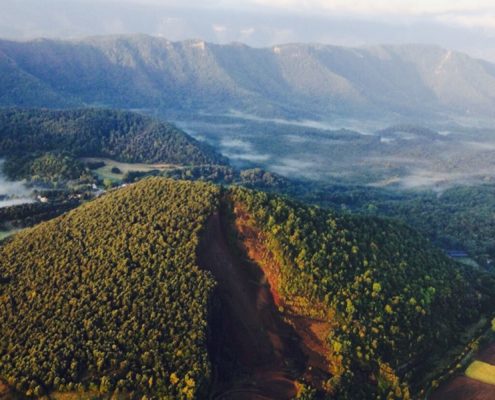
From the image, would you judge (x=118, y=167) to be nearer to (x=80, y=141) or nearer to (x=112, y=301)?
(x=80, y=141)

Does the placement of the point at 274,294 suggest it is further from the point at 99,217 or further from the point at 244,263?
the point at 99,217

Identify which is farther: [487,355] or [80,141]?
[80,141]

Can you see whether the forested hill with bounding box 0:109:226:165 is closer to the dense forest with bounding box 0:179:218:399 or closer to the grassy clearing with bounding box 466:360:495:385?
the dense forest with bounding box 0:179:218:399

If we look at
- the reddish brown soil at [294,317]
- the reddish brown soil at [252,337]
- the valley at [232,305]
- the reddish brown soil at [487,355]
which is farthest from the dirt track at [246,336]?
the reddish brown soil at [487,355]

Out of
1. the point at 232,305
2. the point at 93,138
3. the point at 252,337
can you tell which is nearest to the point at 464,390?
the point at 252,337

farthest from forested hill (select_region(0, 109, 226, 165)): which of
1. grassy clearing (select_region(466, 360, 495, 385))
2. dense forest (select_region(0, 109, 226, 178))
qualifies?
grassy clearing (select_region(466, 360, 495, 385))

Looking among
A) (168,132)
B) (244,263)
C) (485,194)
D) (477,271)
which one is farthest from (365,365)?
(168,132)

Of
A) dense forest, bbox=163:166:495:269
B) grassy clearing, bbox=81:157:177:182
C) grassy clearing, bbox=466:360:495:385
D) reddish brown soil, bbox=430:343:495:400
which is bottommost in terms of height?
dense forest, bbox=163:166:495:269

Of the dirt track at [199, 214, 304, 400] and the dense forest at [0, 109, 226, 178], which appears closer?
the dirt track at [199, 214, 304, 400]
